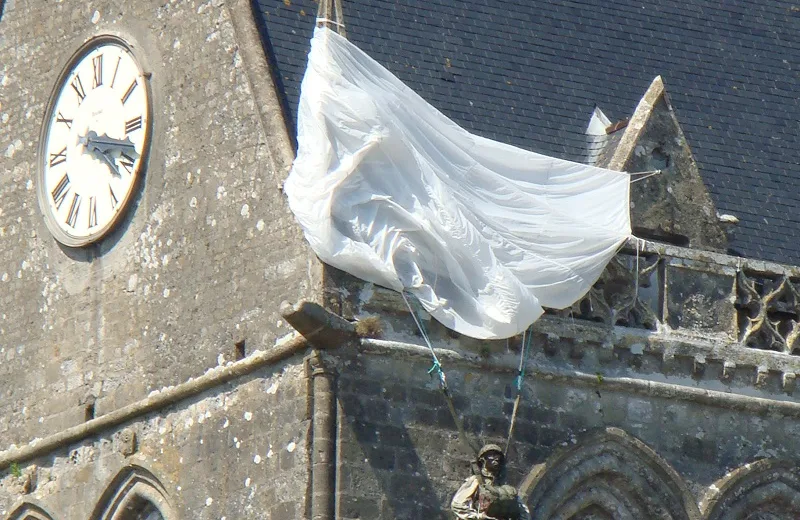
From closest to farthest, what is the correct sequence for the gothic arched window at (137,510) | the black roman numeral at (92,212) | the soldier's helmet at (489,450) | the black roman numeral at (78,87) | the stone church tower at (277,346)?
the soldier's helmet at (489,450), the stone church tower at (277,346), the gothic arched window at (137,510), the black roman numeral at (92,212), the black roman numeral at (78,87)

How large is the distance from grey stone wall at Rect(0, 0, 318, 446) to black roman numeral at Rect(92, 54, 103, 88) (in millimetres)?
258

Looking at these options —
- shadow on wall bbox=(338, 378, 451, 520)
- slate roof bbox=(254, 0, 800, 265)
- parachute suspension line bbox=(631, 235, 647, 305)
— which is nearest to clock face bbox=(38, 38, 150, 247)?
slate roof bbox=(254, 0, 800, 265)

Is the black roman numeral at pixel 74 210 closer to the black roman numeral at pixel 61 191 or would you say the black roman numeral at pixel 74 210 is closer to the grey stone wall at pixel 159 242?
the black roman numeral at pixel 61 191

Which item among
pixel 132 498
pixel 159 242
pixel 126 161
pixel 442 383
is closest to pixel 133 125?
pixel 126 161

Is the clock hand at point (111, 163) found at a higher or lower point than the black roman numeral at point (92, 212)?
higher

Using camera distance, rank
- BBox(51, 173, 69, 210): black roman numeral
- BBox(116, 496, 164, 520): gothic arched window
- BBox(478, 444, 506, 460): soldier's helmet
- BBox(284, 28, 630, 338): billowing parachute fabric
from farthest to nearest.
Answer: BBox(51, 173, 69, 210): black roman numeral < BBox(116, 496, 164, 520): gothic arched window < BBox(284, 28, 630, 338): billowing parachute fabric < BBox(478, 444, 506, 460): soldier's helmet

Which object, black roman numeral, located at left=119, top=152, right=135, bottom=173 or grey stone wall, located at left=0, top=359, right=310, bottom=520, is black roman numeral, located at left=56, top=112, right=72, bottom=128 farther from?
grey stone wall, located at left=0, top=359, right=310, bottom=520

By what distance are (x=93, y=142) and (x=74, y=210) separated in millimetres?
641

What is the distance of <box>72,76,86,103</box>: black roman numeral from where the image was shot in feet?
73.9

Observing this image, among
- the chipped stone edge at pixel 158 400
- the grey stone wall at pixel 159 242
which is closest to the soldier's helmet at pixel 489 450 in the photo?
the chipped stone edge at pixel 158 400

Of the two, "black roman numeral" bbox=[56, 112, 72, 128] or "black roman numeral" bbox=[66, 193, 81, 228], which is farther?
"black roman numeral" bbox=[56, 112, 72, 128]

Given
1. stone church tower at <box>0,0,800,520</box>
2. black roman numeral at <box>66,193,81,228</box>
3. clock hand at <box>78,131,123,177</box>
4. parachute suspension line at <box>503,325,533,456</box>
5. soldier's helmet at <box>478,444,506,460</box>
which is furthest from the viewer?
black roman numeral at <box>66,193,81,228</box>

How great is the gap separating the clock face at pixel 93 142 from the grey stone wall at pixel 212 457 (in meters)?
1.94

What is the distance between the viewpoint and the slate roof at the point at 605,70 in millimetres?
21625
